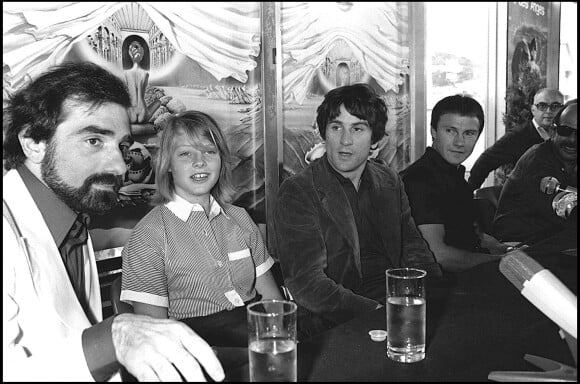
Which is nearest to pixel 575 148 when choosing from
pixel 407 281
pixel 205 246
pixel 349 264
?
pixel 349 264

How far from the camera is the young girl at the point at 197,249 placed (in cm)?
204

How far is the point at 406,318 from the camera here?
1.25 m

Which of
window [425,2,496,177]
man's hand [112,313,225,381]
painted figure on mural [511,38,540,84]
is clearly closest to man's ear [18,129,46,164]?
man's hand [112,313,225,381]

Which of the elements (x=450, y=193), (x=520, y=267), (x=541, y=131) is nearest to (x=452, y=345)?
(x=520, y=267)

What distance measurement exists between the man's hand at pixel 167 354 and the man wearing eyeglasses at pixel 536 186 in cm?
238

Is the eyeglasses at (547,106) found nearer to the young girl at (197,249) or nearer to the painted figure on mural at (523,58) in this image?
the painted figure on mural at (523,58)

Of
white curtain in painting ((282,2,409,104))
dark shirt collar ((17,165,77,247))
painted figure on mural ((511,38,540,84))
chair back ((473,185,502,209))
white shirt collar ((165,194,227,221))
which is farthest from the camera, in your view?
painted figure on mural ((511,38,540,84))

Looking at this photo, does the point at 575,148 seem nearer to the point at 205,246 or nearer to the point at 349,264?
the point at 349,264

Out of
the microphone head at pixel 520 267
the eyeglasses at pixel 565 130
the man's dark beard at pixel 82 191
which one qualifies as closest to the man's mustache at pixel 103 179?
the man's dark beard at pixel 82 191

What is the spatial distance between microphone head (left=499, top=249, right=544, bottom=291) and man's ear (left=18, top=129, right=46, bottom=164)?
122cm

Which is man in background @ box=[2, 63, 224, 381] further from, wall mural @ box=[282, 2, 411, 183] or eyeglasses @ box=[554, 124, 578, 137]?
eyeglasses @ box=[554, 124, 578, 137]

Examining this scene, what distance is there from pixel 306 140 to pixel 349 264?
147 cm

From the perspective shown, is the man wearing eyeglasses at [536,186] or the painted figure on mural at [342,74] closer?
the man wearing eyeglasses at [536,186]

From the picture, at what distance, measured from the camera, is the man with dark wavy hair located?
89.5 inches
